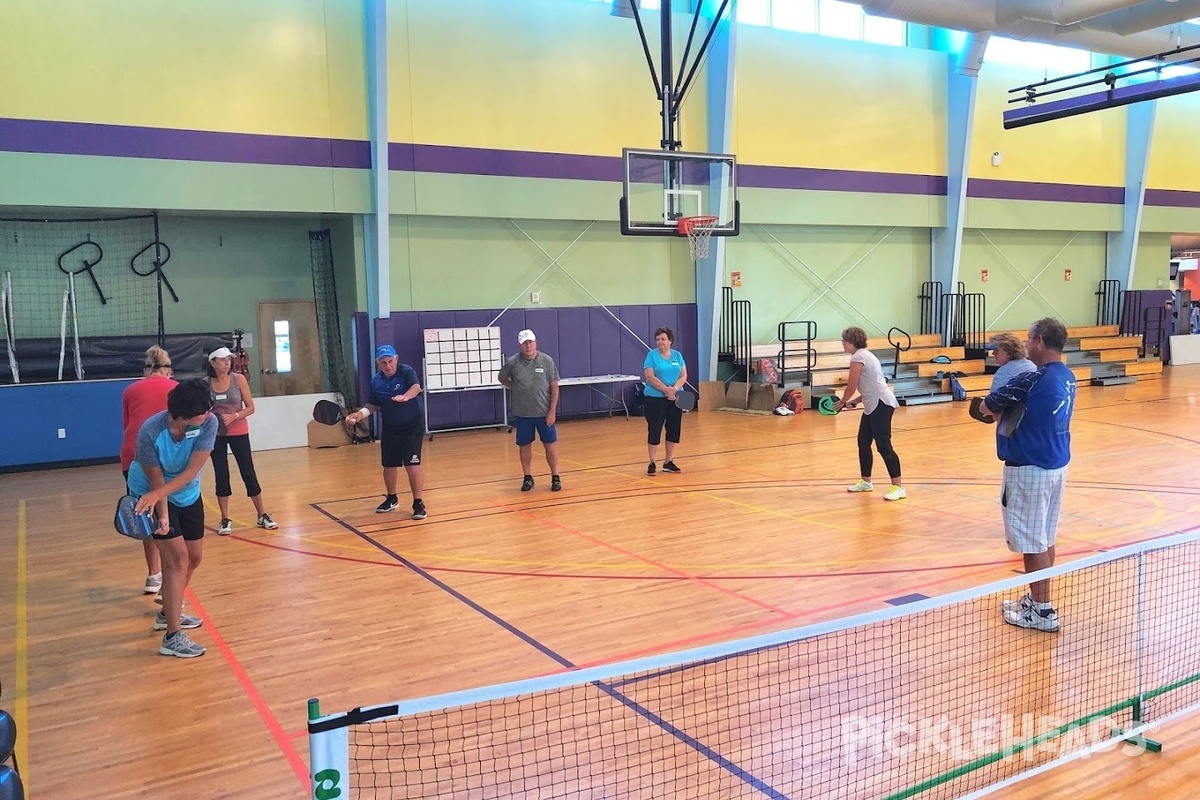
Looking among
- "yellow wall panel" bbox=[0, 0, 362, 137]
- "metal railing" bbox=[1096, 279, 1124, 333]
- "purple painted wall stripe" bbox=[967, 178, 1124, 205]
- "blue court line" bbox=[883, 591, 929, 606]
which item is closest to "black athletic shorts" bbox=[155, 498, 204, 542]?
"blue court line" bbox=[883, 591, 929, 606]

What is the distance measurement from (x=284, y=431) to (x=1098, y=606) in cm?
1258

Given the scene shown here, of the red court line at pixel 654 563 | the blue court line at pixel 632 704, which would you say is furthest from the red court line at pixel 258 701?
the red court line at pixel 654 563

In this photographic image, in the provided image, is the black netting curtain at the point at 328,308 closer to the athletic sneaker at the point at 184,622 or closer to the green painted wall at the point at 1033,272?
the athletic sneaker at the point at 184,622

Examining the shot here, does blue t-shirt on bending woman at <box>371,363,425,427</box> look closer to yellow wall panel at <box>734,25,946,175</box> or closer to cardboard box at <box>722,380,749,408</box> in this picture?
cardboard box at <box>722,380,749,408</box>

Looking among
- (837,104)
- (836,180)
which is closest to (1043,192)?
(836,180)

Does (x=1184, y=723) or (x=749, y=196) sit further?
(x=749, y=196)

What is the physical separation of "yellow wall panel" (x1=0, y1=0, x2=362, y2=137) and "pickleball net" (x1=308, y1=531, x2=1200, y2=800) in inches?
473

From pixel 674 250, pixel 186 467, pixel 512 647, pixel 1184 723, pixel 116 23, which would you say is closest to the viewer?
pixel 1184 723

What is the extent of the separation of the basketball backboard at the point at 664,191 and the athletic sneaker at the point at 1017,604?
8.99m

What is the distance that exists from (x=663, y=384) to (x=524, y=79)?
8.27 meters

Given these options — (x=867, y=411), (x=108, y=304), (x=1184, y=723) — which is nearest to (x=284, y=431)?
(x=108, y=304)

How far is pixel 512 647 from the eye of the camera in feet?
17.9

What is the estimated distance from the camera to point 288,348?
16188mm

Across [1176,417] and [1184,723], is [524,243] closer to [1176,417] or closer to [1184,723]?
[1176,417]
